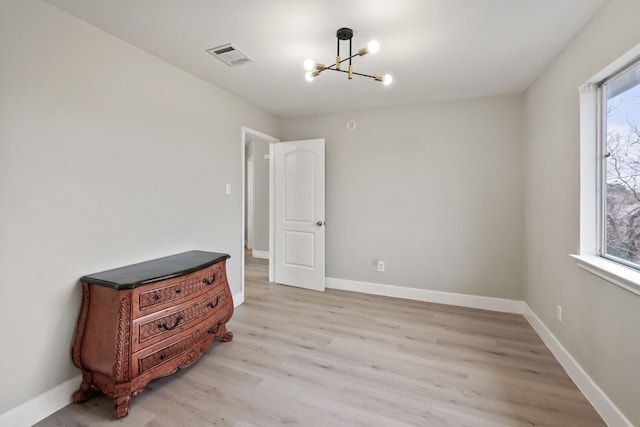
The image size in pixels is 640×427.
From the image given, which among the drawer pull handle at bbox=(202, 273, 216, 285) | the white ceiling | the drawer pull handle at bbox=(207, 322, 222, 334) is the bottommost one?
the drawer pull handle at bbox=(207, 322, 222, 334)

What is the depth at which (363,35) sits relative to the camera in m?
2.02

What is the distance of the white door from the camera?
12.6ft

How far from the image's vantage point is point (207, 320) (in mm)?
2209

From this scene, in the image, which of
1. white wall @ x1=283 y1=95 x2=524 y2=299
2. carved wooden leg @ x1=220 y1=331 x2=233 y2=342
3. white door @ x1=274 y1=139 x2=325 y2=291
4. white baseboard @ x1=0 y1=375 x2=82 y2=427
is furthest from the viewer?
white door @ x1=274 y1=139 x2=325 y2=291

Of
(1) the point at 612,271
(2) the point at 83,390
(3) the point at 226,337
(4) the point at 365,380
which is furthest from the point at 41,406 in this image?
(1) the point at 612,271

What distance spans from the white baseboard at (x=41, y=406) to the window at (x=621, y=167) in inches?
137

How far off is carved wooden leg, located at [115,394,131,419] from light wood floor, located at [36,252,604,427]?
0.04 m

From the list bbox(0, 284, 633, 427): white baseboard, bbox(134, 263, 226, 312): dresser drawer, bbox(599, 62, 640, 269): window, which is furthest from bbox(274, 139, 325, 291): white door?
bbox(599, 62, 640, 269): window

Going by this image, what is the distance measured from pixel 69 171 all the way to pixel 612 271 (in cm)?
332

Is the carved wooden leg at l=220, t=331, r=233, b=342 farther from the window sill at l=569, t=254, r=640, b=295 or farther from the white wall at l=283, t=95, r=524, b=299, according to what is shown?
the window sill at l=569, t=254, r=640, b=295

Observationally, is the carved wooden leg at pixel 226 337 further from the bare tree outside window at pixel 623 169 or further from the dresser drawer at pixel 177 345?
the bare tree outside window at pixel 623 169

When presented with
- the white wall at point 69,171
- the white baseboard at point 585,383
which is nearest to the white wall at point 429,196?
the white baseboard at point 585,383

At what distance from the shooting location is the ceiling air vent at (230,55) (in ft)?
7.29

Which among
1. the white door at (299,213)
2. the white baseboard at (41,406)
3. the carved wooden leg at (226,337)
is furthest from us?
the white door at (299,213)
